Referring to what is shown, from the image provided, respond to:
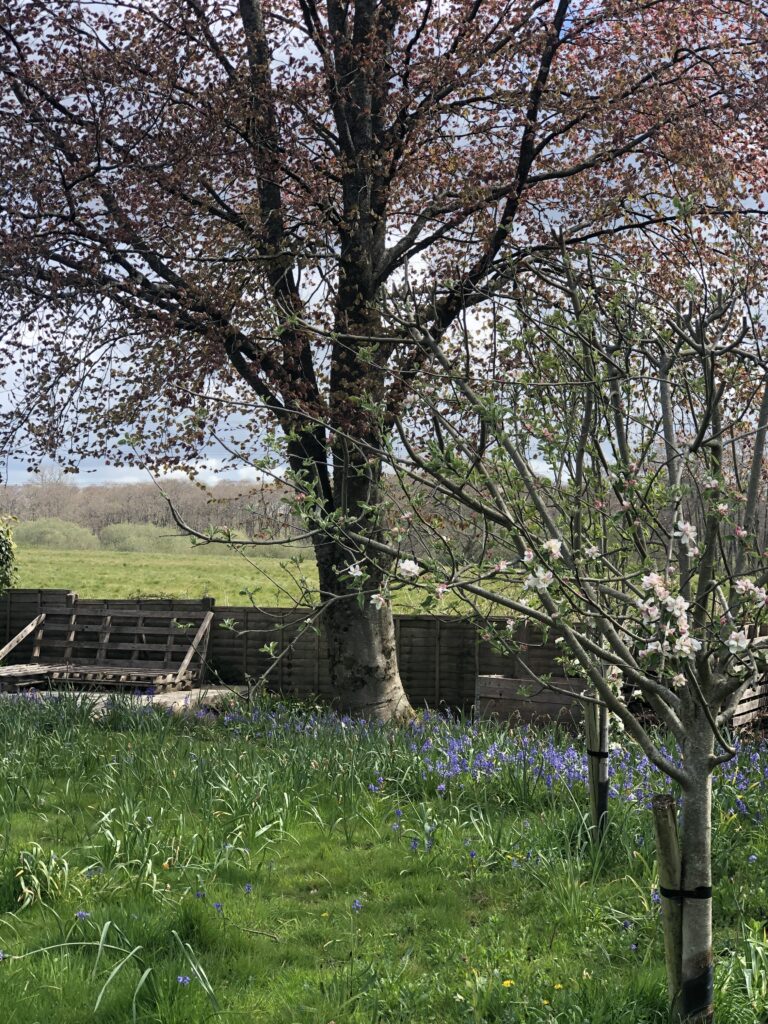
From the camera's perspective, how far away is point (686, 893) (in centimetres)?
330

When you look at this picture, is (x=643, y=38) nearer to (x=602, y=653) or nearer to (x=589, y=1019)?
(x=602, y=653)

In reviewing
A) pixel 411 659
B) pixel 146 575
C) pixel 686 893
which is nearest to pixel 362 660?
pixel 411 659

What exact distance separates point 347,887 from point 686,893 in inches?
81.1

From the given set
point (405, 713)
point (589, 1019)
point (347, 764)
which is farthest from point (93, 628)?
point (589, 1019)

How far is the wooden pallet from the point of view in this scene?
42.5 ft

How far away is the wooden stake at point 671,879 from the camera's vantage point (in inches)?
129

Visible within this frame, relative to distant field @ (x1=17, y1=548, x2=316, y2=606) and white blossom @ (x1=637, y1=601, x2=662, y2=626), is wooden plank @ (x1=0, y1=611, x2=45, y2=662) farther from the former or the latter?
white blossom @ (x1=637, y1=601, x2=662, y2=626)

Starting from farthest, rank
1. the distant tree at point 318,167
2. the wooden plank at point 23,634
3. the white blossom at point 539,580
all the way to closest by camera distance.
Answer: the wooden plank at point 23,634, the distant tree at point 318,167, the white blossom at point 539,580

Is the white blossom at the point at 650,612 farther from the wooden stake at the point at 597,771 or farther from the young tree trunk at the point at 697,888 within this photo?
the wooden stake at the point at 597,771

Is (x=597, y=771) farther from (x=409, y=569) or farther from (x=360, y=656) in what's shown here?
(x=360, y=656)

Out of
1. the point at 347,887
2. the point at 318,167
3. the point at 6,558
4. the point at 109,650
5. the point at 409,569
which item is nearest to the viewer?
the point at 409,569

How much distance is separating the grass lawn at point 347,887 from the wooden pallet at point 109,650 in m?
5.55

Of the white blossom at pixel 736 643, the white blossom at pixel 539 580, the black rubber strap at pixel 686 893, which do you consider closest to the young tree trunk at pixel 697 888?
the black rubber strap at pixel 686 893

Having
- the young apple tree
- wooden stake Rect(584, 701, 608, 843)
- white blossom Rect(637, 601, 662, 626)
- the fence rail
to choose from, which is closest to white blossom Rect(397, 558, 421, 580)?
the young apple tree
